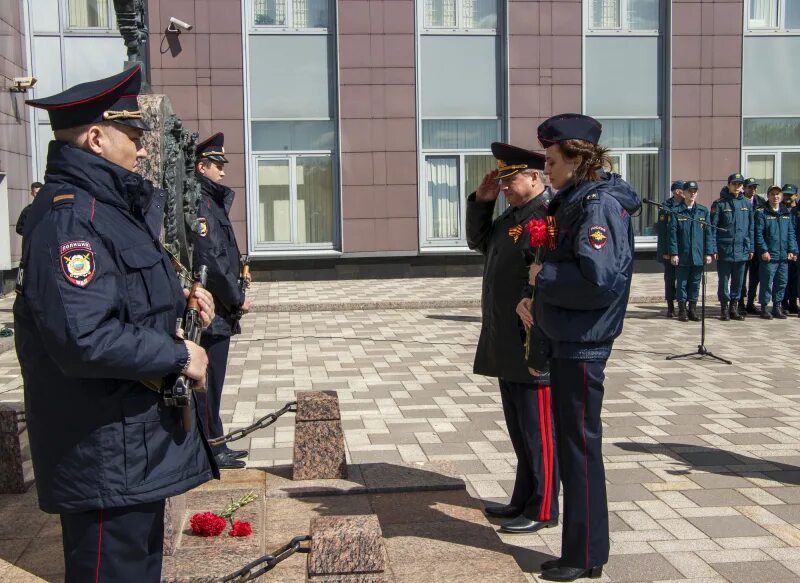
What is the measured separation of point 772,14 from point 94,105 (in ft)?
72.7

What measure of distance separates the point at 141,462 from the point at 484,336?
2666 millimetres

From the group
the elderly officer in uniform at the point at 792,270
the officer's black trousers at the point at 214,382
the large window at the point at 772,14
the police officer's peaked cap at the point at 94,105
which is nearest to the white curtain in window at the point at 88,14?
the large window at the point at 772,14

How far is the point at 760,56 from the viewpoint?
2203 cm

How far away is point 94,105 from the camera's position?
293 centimetres

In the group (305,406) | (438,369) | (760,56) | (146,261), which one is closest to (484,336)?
(305,406)

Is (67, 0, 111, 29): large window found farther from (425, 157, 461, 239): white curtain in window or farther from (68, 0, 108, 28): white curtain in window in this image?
(425, 157, 461, 239): white curtain in window

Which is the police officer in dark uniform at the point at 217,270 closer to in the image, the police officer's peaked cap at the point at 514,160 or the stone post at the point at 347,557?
the police officer's peaked cap at the point at 514,160

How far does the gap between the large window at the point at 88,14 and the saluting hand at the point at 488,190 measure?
60.1ft

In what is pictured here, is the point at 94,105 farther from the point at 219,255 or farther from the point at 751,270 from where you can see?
the point at 751,270

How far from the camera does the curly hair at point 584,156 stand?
4297mm

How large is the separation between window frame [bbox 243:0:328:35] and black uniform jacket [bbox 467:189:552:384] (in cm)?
1684

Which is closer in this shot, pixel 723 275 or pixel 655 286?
pixel 723 275

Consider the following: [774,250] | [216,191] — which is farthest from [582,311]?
[774,250]

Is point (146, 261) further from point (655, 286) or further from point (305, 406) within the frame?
point (655, 286)
